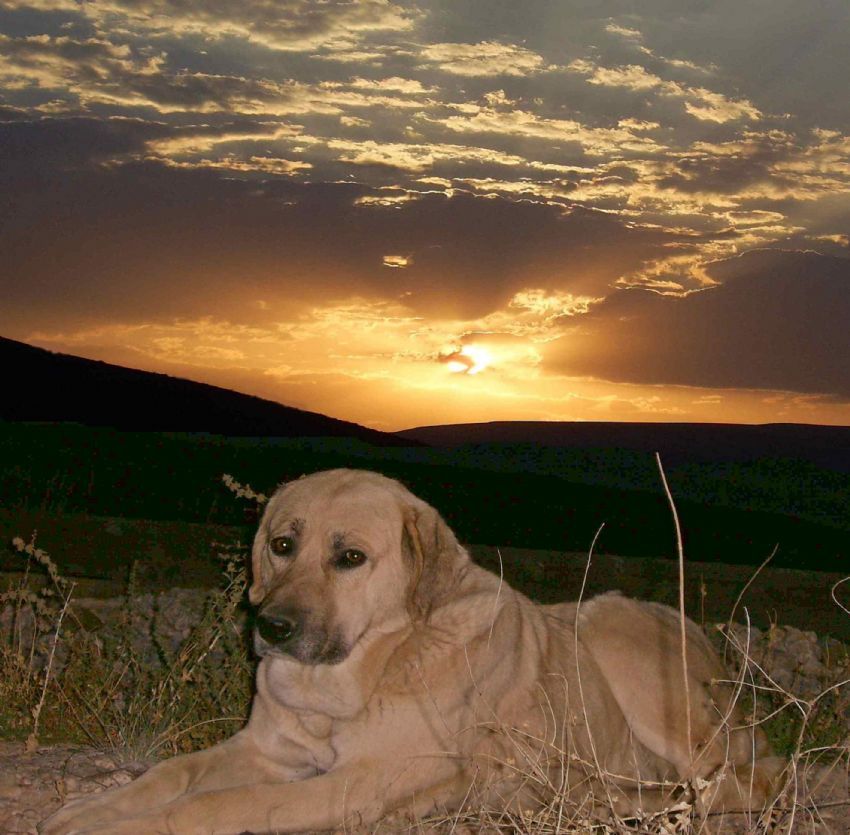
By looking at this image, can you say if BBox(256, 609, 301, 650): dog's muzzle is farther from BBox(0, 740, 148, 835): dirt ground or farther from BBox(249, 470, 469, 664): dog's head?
BBox(0, 740, 148, 835): dirt ground

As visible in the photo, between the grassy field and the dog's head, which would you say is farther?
the grassy field

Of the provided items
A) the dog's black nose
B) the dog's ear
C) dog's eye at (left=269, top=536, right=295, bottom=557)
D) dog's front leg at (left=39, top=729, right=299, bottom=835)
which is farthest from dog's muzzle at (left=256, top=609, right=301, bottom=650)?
dog's front leg at (left=39, top=729, right=299, bottom=835)

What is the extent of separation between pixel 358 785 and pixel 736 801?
1611 mm

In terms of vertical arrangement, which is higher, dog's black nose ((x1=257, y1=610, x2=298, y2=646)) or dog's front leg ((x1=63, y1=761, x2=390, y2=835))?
dog's black nose ((x1=257, y1=610, x2=298, y2=646))

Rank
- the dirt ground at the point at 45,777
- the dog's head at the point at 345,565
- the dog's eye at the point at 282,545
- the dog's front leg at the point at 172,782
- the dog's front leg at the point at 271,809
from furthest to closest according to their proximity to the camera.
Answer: the dog's eye at the point at 282,545, the dirt ground at the point at 45,777, the dog's head at the point at 345,565, the dog's front leg at the point at 172,782, the dog's front leg at the point at 271,809

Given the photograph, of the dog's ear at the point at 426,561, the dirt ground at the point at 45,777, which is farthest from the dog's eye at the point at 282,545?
the dirt ground at the point at 45,777

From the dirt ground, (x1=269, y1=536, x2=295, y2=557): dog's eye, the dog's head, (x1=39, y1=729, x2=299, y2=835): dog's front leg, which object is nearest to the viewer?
(x1=39, y1=729, x2=299, y2=835): dog's front leg


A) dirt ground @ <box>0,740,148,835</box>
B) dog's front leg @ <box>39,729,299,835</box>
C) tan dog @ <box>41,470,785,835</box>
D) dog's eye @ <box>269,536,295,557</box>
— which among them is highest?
dog's eye @ <box>269,536,295,557</box>

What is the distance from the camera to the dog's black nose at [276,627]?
3.78 metres

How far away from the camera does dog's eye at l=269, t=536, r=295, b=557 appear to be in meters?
4.09

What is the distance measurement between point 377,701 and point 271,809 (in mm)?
527

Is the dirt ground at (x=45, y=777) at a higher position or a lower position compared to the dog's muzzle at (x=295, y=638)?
lower

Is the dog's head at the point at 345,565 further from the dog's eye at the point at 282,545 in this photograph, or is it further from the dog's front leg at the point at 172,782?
the dog's front leg at the point at 172,782

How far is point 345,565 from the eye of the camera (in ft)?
13.1
